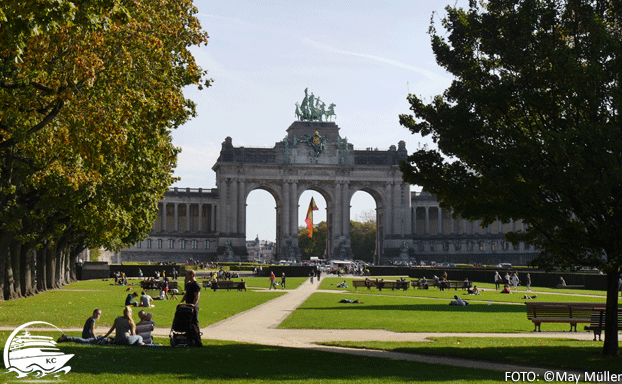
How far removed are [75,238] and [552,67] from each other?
5147 cm

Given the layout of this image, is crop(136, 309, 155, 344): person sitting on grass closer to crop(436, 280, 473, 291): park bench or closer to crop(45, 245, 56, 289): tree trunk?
crop(45, 245, 56, 289): tree trunk

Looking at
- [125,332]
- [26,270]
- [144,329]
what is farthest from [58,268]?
[125,332]

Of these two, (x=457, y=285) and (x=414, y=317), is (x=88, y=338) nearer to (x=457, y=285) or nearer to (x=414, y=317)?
(x=414, y=317)

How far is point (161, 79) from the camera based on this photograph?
92.9 feet

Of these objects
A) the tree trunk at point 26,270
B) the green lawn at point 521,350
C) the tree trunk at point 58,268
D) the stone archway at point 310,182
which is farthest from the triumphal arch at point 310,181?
the green lawn at point 521,350

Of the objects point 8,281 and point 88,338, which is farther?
point 8,281

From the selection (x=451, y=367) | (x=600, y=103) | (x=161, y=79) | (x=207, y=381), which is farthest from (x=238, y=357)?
(x=161, y=79)

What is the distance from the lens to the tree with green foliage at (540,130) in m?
18.8

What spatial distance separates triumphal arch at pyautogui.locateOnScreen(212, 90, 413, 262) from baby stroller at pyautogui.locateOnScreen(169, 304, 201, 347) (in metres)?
125

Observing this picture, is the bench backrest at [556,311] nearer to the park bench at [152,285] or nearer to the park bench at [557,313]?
the park bench at [557,313]

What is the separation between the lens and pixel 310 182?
151750mm

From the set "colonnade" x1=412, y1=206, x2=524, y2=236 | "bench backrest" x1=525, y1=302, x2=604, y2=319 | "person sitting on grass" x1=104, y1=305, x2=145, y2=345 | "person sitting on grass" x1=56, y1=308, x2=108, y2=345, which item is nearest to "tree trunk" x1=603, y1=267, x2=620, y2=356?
"bench backrest" x1=525, y1=302, x2=604, y2=319
